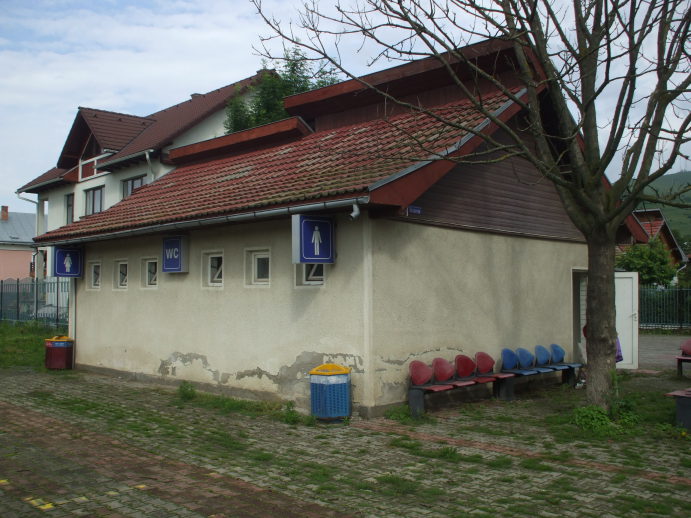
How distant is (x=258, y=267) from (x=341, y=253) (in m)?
2.03

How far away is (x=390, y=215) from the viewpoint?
953 cm

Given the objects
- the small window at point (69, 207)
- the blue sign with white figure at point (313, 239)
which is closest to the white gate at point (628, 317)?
the blue sign with white figure at point (313, 239)

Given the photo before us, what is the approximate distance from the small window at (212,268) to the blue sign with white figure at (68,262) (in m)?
5.00

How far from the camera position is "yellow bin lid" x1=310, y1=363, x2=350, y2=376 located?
9.36 meters

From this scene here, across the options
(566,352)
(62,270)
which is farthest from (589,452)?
(62,270)

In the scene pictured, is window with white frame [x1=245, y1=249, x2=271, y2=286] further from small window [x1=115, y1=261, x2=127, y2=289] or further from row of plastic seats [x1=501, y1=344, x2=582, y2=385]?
Result: small window [x1=115, y1=261, x2=127, y2=289]

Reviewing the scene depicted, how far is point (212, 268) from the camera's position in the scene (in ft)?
40.4

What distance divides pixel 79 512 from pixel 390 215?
553cm

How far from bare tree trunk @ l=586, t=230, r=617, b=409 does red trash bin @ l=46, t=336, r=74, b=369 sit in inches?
466

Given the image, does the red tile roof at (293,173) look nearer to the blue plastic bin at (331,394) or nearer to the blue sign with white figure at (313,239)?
the blue sign with white figure at (313,239)

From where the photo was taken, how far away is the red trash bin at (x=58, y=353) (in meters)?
15.8

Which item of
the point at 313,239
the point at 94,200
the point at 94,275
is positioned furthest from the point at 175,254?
the point at 94,200

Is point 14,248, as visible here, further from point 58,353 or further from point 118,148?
point 58,353

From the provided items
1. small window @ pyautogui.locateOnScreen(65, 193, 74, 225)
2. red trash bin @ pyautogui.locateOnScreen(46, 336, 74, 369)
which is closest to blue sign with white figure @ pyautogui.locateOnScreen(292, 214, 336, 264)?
red trash bin @ pyautogui.locateOnScreen(46, 336, 74, 369)
